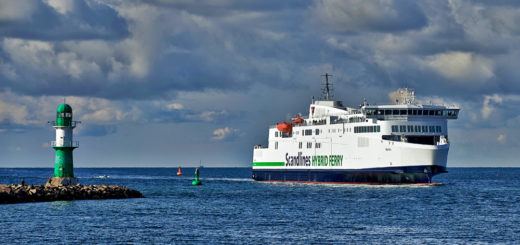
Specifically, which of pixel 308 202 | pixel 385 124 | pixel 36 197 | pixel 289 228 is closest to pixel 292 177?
pixel 385 124

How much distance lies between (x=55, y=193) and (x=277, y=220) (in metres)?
23.6

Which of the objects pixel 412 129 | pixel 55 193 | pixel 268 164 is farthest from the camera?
pixel 268 164

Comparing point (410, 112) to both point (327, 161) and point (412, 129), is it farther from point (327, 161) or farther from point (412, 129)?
point (327, 161)

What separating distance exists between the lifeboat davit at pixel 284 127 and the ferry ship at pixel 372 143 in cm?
151

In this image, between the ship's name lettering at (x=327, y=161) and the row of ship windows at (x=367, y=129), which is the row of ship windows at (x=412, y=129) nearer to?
the row of ship windows at (x=367, y=129)

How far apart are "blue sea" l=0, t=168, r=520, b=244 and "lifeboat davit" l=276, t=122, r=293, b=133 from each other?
24539 millimetres

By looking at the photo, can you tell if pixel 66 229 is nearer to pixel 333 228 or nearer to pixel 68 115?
pixel 333 228

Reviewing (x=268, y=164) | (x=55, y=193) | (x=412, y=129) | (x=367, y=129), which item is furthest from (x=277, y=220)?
(x=268, y=164)

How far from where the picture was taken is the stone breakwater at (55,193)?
186ft

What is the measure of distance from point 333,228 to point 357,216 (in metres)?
6.64

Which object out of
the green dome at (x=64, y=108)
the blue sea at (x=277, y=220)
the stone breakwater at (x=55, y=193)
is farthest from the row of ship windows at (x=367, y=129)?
the green dome at (x=64, y=108)

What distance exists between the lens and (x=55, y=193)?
2297 inches

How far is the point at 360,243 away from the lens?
3319 cm

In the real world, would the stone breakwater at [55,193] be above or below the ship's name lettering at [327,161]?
below
